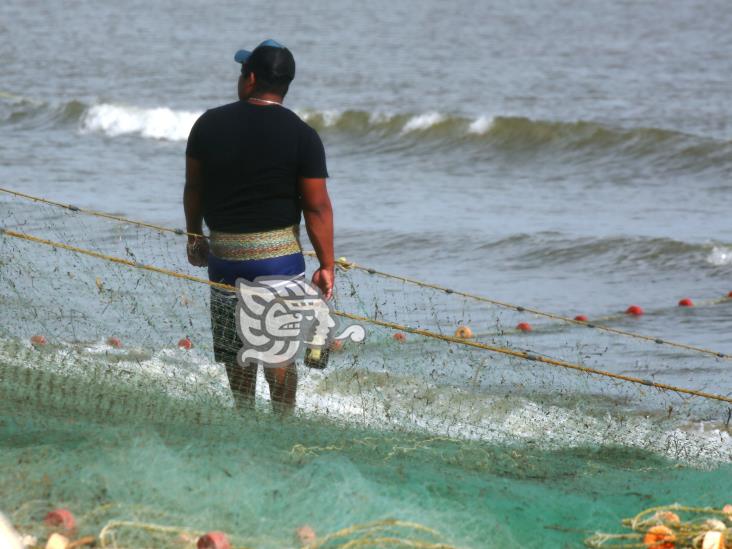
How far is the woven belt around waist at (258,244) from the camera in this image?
4543mm

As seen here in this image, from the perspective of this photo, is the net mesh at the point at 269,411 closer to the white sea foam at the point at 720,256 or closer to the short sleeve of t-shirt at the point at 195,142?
the short sleeve of t-shirt at the point at 195,142

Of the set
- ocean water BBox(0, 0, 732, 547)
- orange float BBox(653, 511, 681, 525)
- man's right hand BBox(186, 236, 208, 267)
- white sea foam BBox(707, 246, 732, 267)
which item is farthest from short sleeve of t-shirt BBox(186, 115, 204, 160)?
white sea foam BBox(707, 246, 732, 267)

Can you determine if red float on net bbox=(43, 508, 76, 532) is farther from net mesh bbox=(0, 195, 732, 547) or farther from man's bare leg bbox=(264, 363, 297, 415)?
man's bare leg bbox=(264, 363, 297, 415)

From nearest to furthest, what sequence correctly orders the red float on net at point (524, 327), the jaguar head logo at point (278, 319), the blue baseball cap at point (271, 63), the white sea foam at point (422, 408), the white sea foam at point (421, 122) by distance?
the blue baseball cap at point (271, 63), the jaguar head logo at point (278, 319), the white sea foam at point (422, 408), the red float on net at point (524, 327), the white sea foam at point (421, 122)

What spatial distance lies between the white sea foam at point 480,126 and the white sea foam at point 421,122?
707mm

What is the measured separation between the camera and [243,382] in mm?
4773

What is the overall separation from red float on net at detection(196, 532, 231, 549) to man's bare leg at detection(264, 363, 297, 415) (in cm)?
150

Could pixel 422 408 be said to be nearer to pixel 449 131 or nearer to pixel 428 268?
pixel 428 268

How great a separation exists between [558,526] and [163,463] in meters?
1.26

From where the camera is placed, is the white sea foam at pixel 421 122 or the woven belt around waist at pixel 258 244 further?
the white sea foam at pixel 421 122

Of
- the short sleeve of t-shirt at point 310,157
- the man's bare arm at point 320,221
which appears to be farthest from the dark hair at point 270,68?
the man's bare arm at point 320,221

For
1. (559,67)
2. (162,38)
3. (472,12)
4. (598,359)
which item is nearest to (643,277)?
(598,359)

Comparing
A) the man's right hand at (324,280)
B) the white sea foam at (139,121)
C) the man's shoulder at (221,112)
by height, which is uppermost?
the man's shoulder at (221,112)

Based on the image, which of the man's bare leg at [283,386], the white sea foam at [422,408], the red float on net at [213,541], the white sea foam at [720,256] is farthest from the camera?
the white sea foam at [720,256]
